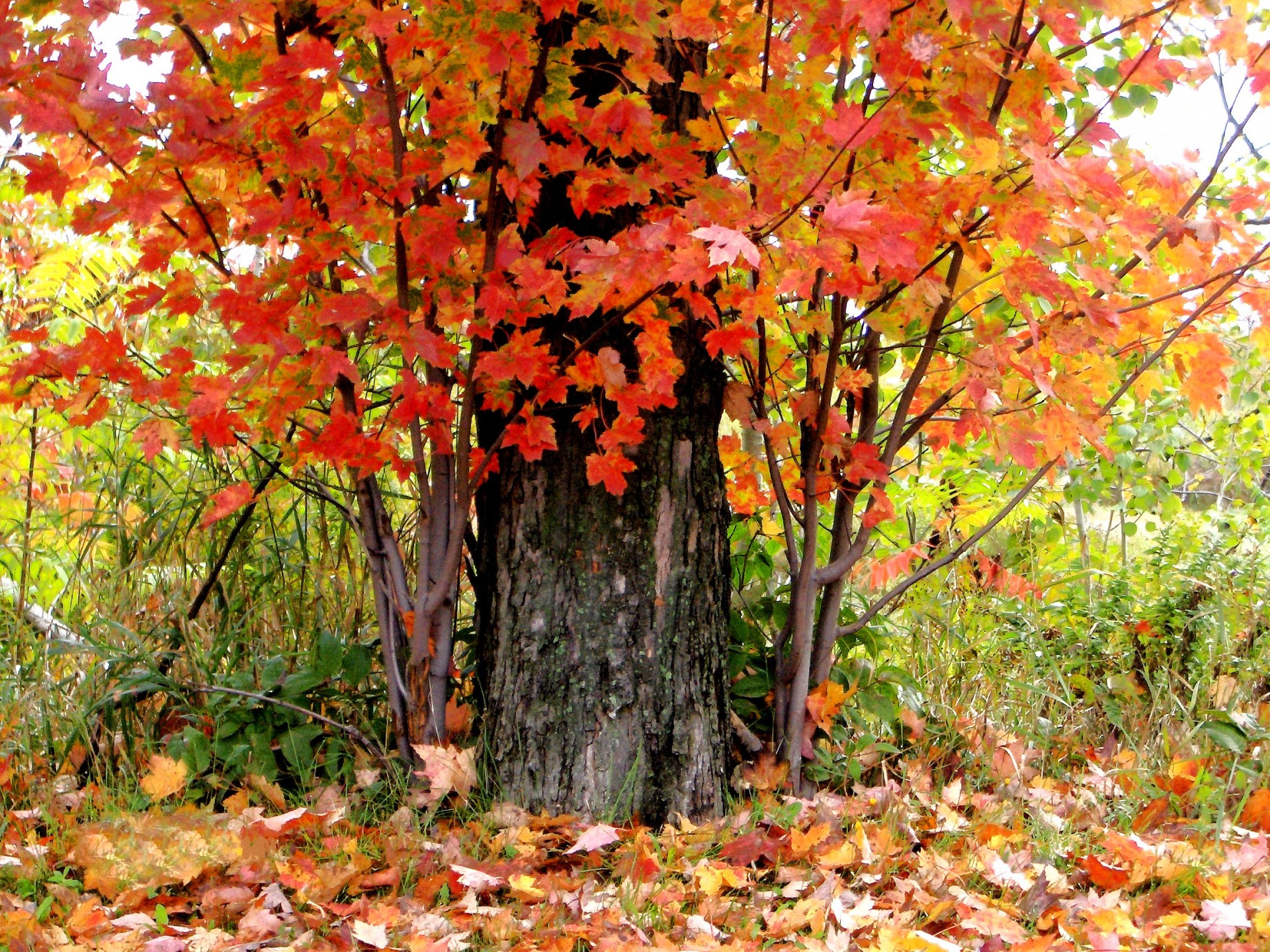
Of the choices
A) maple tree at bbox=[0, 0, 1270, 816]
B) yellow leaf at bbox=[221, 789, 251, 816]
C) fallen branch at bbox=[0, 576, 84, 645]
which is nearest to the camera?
maple tree at bbox=[0, 0, 1270, 816]

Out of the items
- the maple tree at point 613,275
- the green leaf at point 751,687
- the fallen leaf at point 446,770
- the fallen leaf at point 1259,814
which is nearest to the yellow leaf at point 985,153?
the maple tree at point 613,275

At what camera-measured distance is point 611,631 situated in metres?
2.44

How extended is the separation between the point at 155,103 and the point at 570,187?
81 centimetres

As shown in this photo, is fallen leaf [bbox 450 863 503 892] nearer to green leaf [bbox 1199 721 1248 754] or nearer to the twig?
the twig

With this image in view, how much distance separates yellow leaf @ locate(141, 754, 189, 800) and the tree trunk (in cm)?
71

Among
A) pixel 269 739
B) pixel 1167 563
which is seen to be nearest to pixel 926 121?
pixel 269 739

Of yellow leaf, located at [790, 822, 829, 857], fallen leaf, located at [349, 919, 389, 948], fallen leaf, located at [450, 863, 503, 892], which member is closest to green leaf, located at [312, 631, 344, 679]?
fallen leaf, located at [450, 863, 503, 892]

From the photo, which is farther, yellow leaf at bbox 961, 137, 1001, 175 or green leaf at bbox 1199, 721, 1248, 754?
green leaf at bbox 1199, 721, 1248, 754

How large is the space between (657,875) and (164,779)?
1175 millimetres

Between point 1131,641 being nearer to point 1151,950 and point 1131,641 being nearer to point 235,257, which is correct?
point 1151,950

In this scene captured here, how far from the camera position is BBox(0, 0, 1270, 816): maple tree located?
1988 millimetres

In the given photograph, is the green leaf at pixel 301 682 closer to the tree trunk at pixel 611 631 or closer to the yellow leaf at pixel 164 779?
the yellow leaf at pixel 164 779

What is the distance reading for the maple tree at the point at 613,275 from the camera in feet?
6.52

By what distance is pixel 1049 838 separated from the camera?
230cm
